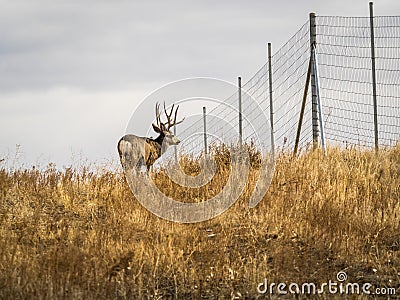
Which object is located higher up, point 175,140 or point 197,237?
point 175,140

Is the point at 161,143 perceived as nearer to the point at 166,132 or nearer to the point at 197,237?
the point at 166,132

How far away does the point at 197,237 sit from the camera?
7500mm

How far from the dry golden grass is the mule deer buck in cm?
218

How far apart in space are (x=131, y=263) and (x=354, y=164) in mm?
4961

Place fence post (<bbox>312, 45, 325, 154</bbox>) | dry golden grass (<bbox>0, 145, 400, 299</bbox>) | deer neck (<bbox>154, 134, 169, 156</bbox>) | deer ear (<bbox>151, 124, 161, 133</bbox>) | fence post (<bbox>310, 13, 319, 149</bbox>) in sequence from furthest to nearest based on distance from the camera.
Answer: deer ear (<bbox>151, 124, 161, 133</bbox>) < deer neck (<bbox>154, 134, 169, 156</bbox>) < fence post (<bbox>310, 13, 319, 149</bbox>) < fence post (<bbox>312, 45, 325, 154</bbox>) < dry golden grass (<bbox>0, 145, 400, 299</bbox>)

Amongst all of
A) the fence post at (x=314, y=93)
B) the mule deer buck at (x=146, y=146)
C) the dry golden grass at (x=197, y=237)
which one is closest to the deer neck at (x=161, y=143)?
the mule deer buck at (x=146, y=146)

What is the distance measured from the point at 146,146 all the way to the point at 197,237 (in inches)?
226

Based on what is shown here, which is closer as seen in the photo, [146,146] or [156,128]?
[146,146]

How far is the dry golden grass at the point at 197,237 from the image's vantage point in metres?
6.20

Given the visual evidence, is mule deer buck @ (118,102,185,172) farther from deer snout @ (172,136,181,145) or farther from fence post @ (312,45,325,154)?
fence post @ (312,45,325,154)

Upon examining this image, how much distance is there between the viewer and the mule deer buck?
12.4 metres

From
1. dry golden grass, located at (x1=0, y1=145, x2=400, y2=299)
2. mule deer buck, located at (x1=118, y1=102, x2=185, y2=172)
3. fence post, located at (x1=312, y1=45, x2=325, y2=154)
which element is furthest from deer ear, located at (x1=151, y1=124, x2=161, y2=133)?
dry golden grass, located at (x1=0, y1=145, x2=400, y2=299)

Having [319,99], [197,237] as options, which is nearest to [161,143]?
[319,99]

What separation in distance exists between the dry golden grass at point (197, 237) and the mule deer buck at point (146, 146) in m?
2.18
